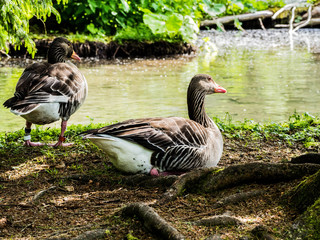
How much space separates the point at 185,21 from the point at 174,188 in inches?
667

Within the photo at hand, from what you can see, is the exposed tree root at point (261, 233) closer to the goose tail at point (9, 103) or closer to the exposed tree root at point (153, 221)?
the exposed tree root at point (153, 221)

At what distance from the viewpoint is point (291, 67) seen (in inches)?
667

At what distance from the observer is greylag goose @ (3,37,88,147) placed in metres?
6.48

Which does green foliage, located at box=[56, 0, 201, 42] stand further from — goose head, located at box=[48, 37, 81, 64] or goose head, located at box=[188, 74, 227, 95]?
goose head, located at box=[188, 74, 227, 95]

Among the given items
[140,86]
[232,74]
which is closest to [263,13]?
[232,74]

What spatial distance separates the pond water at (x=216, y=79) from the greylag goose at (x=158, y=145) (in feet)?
10.3

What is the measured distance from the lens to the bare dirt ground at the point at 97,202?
3822mm

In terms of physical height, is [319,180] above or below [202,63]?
above

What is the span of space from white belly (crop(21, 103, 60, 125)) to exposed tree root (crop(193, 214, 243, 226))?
141 inches

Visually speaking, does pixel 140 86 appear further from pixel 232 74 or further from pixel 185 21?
pixel 185 21

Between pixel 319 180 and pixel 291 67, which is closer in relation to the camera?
pixel 319 180

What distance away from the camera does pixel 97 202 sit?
472cm

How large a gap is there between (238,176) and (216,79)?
10004mm

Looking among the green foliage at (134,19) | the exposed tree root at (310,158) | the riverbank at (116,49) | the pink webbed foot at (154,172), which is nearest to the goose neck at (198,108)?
the pink webbed foot at (154,172)
